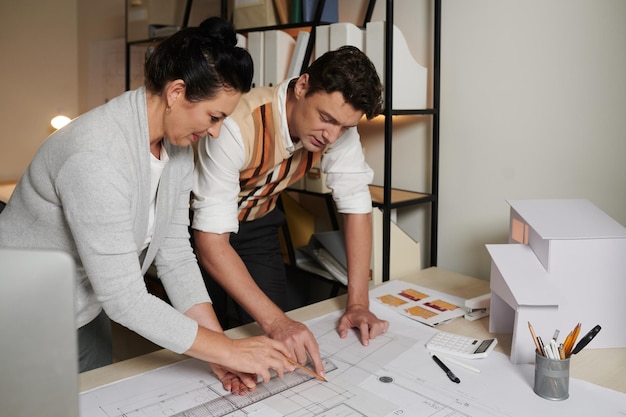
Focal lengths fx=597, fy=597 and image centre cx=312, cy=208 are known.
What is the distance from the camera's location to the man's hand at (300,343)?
1.17m

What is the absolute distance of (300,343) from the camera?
1.20 meters

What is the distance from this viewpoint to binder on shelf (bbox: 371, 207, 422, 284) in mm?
1829

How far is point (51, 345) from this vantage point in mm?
424

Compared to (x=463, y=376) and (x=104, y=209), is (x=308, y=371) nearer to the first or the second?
(x=463, y=376)

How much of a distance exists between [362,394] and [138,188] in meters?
0.54

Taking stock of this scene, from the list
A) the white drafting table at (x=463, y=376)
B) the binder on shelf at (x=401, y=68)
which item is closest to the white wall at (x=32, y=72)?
the binder on shelf at (x=401, y=68)

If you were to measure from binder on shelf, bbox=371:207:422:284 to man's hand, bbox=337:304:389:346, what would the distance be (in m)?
0.42

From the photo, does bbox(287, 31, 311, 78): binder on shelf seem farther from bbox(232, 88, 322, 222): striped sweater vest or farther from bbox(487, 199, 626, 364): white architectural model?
bbox(487, 199, 626, 364): white architectural model

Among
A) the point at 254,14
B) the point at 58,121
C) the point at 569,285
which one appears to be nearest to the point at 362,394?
the point at 569,285

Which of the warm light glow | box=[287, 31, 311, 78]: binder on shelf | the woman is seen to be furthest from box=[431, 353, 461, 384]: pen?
the warm light glow

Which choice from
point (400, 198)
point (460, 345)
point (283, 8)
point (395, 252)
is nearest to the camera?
point (460, 345)

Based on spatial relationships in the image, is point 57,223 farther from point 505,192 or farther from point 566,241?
point 505,192

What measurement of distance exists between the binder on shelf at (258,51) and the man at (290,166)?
60 centimetres

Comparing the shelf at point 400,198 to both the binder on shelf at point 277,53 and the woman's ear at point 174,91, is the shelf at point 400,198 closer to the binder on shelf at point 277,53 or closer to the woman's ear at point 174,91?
the binder on shelf at point 277,53
